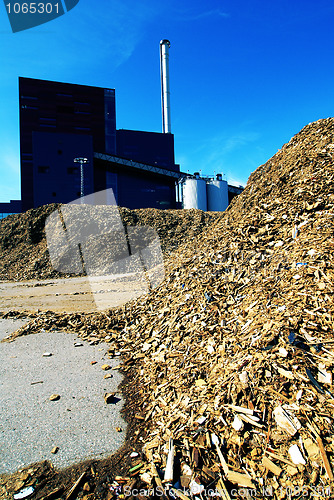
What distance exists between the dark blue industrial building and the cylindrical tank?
4938 mm

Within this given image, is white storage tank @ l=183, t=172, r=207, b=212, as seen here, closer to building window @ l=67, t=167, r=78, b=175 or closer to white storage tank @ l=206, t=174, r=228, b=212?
white storage tank @ l=206, t=174, r=228, b=212

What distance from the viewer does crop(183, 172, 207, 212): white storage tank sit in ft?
100

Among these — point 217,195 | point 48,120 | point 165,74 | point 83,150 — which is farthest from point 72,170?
point 165,74

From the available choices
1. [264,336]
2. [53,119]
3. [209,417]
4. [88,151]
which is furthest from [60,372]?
[53,119]

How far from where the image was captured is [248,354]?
246 cm

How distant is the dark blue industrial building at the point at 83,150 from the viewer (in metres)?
31.6

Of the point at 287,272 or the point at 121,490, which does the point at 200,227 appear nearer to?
the point at 287,272

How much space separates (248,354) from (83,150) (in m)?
33.7

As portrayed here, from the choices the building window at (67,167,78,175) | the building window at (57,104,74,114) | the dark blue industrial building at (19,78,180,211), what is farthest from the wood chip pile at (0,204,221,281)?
the building window at (57,104,74,114)

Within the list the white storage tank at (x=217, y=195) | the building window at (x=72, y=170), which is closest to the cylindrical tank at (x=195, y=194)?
the white storage tank at (x=217, y=195)

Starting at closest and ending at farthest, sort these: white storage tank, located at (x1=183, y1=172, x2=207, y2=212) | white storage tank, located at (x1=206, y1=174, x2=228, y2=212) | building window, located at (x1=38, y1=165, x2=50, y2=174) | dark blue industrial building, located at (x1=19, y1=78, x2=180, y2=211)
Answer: white storage tank, located at (x1=183, y1=172, x2=207, y2=212) < building window, located at (x1=38, y1=165, x2=50, y2=174) < dark blue industrial building, located at (x1=19, y1=78, x2=180, y2=211) < white storage tank, located at (x1=206, y1=174, x2=228, y2=212)

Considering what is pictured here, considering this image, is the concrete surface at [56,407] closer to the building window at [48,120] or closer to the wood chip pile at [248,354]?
the wood chip pile at [248,354]

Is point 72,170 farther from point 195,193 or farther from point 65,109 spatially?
point 195,193

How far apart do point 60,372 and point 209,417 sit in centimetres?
240
